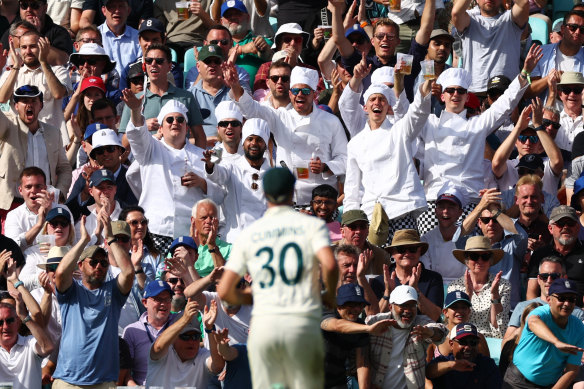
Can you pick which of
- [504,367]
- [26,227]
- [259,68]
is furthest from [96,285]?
[259,68]

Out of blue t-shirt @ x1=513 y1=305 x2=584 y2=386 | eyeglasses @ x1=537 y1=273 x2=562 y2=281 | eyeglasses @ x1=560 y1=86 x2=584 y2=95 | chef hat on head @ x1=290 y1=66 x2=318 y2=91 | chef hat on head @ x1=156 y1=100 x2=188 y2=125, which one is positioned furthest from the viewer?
eyeglasses @ x1=560 y1=86 x2=584 y2=95

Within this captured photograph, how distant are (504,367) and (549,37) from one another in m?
7.63

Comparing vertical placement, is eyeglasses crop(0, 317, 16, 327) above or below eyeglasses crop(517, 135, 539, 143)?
below

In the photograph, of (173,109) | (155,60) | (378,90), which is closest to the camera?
(378,90)

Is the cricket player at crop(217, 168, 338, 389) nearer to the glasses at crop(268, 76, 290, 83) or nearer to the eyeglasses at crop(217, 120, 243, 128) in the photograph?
the eyeglasses at crop(217, 120, 243, 128)

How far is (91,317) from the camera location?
13148 millimetres

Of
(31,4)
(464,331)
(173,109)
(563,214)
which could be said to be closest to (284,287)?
(464,331)

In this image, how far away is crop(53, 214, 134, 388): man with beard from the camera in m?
13.1

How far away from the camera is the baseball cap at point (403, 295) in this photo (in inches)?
515

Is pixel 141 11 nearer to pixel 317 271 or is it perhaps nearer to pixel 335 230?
pixel 335 230

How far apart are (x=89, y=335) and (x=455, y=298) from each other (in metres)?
3.43

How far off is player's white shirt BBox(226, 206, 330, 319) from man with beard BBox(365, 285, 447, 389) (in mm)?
3643

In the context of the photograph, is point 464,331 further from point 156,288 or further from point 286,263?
point 286,263

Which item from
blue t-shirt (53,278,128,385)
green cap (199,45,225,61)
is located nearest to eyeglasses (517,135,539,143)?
green cap (199,45,225,61)
